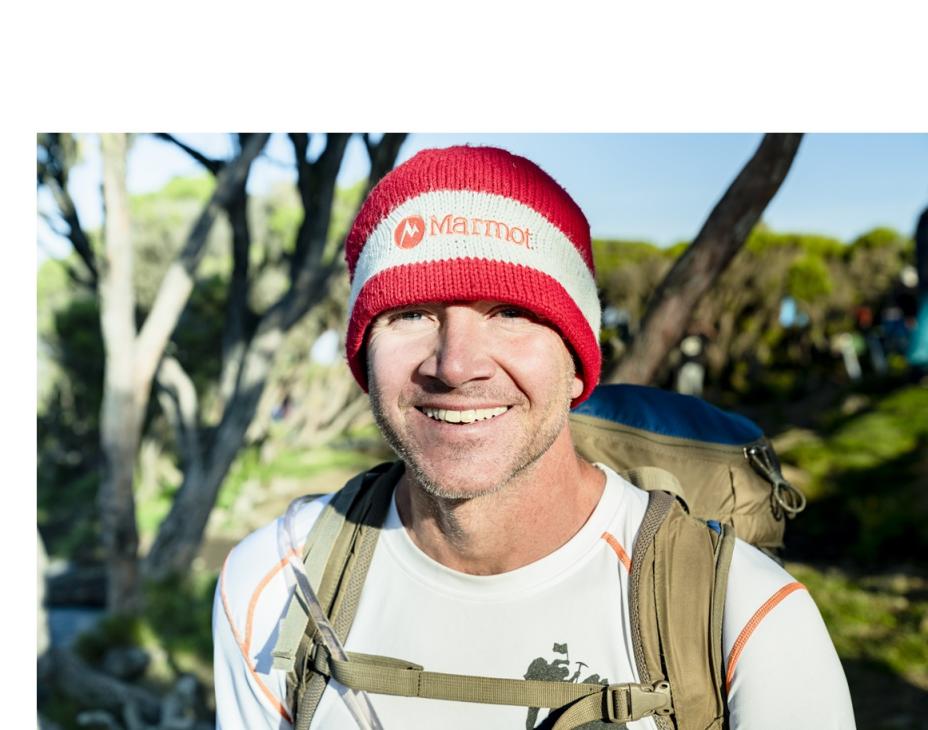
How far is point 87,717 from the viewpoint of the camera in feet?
17.6

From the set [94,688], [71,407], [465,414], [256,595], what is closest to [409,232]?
[465,414]

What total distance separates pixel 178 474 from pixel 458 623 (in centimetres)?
1469

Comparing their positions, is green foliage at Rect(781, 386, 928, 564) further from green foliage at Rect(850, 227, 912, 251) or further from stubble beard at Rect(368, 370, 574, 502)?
green foliage at Rect(850, 227, 912, 251)

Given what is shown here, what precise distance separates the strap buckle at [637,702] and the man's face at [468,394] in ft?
1.41

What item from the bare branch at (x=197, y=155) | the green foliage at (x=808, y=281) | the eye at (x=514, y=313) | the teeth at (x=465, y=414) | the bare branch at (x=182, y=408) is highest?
the green foliage at (x=808, y=281)

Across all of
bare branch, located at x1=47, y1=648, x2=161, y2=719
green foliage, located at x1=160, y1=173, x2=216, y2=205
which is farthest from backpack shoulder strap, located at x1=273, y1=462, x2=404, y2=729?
green foliage, located at x1=160, y1=173, x2=216, y2=205

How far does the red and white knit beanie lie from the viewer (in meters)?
1.55

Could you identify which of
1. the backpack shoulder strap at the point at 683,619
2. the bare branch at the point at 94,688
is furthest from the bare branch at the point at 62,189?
the backpack shoulder strap at the point at 683,619

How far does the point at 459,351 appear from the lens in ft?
5.04

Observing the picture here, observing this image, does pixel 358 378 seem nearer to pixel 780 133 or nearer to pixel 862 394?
pixel 780 133

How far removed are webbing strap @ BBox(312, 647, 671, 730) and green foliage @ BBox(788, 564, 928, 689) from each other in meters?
5.03

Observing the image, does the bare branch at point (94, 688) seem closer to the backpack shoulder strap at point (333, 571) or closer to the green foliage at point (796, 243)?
the backpack shoulder strap at point (333, 571)

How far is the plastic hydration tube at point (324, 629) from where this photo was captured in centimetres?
152

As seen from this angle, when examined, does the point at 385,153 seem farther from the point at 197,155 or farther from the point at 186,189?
the point at 186,189
